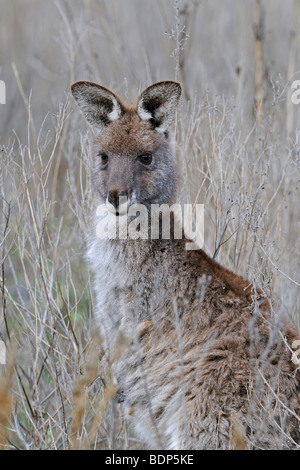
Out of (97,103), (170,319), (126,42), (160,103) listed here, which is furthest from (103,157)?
(126,42)

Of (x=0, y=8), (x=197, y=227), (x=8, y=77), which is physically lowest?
(x=197, y=227)

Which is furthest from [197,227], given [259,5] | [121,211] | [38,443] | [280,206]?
[259,5]

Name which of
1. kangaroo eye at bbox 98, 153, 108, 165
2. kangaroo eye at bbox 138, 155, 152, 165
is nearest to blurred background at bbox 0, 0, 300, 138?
kangaroo eye at bbox 98, 153, 108, 165

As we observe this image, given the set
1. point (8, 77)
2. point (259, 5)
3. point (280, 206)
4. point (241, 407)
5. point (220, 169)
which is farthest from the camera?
point (8, 77)

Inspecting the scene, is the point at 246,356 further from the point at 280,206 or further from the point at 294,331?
the point at 280,206

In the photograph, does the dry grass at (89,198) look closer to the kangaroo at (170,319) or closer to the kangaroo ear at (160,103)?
the kangaroo at (170,319)

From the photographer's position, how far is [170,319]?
3758 millimetres

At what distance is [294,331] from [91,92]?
1875 millimetres

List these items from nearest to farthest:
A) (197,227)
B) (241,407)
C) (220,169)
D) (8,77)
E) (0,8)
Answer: (241,407) → (220,169) → (197,227) → (8,77) → (0,8)

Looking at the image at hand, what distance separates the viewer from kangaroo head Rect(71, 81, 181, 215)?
405 cm

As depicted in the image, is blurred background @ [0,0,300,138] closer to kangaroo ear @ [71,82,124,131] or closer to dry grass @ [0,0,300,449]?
dry grass @ [0,0,300,449]

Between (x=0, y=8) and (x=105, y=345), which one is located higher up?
(x=0, y=8)

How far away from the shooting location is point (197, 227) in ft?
15.9

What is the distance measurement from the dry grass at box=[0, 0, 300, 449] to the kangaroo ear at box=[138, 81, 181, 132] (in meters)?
0.41
